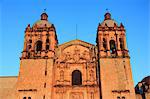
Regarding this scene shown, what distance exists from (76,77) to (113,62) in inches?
181

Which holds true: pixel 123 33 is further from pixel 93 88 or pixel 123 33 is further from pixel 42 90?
pixel 42 90

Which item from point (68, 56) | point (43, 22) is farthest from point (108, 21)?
point (43, 22)

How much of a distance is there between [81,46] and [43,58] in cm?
498

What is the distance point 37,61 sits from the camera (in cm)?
3047

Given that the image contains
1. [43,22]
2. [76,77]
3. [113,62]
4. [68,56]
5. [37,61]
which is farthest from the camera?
[43,22]

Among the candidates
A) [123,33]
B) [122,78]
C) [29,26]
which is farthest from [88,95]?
[29,26]

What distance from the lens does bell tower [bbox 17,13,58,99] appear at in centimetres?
2828

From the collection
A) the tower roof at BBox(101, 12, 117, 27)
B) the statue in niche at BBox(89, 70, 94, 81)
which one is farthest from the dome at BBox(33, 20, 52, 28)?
the statue in niche at BBox(89, 70, 94, 81)

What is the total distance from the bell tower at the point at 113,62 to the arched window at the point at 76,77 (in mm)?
2449

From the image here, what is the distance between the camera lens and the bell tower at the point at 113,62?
2816 centimetres

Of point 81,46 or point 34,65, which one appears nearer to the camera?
point 34,65

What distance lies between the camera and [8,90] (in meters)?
30.9

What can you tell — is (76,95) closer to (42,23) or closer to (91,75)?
(91,75)

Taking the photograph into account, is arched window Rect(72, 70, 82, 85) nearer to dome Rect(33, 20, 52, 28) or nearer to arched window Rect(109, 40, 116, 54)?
arched window Rect(109, 40, 116, 54)
